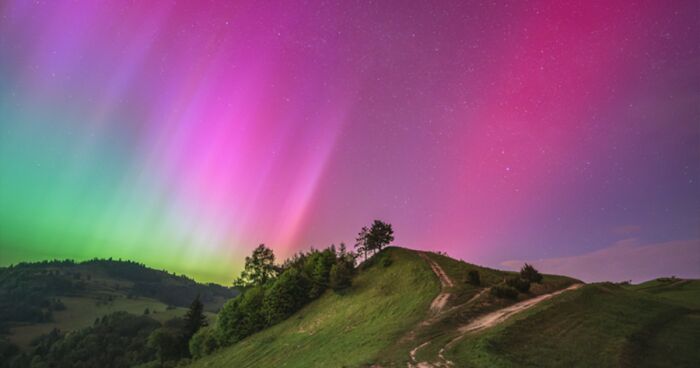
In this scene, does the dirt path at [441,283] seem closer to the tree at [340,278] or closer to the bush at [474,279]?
the bush at [474,279]

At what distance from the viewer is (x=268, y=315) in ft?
283

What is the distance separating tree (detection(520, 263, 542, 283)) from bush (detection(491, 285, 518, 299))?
414 inches

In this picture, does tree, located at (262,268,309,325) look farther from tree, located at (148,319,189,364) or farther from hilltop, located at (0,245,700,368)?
tree, located at (148,319,189,364)

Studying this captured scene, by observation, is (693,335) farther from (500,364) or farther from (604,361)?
(500,364)

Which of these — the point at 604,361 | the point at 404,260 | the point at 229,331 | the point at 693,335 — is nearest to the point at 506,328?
the point at 604,361

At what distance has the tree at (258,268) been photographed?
115938 mm

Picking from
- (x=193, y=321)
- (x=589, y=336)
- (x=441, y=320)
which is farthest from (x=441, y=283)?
(x=193, y=321)

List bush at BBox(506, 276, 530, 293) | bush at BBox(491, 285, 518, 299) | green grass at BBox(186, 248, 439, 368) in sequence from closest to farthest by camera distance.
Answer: green grass at BBox(186, 248, 439, 368) < bush at BBox(491, 285, 518, 299) < bush at BBox(506, 276, 530, 293)

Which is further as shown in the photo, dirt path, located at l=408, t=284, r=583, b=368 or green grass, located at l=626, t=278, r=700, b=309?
green grass, located at l=626, t=278, r=700, b=309

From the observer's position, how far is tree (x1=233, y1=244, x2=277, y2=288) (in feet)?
380

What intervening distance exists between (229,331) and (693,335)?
84.4m

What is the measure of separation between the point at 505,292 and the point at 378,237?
5110 centimetres

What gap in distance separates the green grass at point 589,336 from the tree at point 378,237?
57677mm

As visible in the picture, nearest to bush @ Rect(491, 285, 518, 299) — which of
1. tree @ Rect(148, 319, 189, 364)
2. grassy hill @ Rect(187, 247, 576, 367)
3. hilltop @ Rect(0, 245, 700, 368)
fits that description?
hilltop @ Rect(0, 245, 700, 368)
